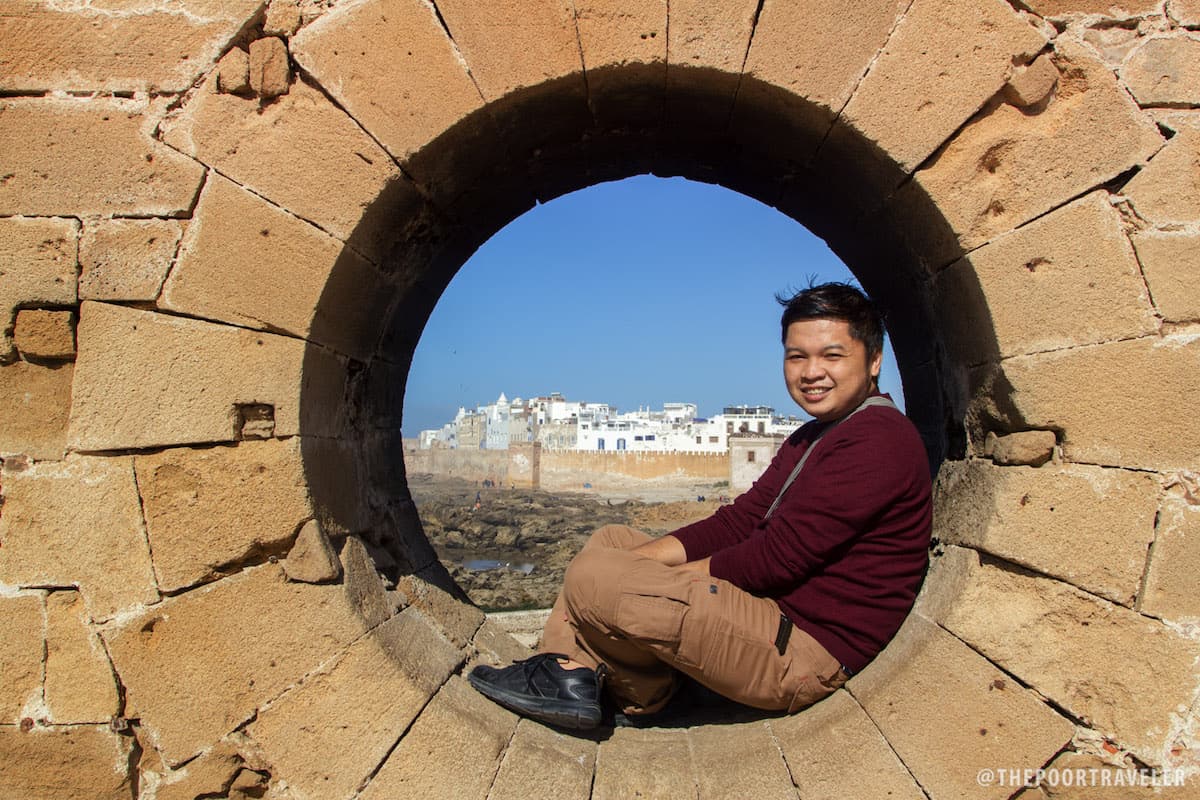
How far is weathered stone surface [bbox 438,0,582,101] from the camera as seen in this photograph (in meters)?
2.57

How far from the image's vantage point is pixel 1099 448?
7.82ft

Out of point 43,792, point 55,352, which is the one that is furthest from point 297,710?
point 55,352

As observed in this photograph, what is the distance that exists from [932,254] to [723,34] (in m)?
1.04

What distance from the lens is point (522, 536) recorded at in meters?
18.4

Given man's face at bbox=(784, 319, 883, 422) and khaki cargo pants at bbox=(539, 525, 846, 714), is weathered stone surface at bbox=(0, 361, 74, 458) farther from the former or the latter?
man's face at bbox=(784, 319, 883, 422)

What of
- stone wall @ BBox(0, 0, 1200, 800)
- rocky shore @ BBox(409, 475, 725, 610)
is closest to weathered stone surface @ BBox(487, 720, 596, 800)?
stone wall @ BBox(0, 0, 1200, 800)

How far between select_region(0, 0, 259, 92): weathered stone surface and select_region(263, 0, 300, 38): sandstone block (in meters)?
0.06

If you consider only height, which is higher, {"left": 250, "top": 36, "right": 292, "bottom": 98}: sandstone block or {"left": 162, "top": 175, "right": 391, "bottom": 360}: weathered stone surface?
{"left": 250, "top": 36, "right": 292, "bottom": 98}: sandstone block

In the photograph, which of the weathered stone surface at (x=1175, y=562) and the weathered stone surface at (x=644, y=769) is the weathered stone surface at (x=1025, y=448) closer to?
the weathered stone surface at (x=1175, y=562)

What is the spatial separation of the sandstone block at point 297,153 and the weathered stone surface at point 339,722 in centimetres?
142

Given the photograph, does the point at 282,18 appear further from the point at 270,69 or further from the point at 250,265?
the point at 250,265

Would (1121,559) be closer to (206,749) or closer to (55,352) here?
(206,749)

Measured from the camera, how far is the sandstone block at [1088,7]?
254 centimetres

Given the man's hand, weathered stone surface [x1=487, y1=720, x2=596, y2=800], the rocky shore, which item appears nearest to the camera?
weathered stone surface [x1=487, y1=720, x2=596, y2=800]
